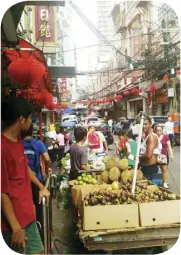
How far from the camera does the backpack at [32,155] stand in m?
3.86

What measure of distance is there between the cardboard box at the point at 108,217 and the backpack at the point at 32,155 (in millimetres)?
913

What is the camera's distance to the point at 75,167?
5.21 m

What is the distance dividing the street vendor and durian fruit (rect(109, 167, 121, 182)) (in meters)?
0.46

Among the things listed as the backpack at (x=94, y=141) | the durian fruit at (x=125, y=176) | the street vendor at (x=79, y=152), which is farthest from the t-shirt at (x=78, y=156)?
the backpack at (x=94, y=141)

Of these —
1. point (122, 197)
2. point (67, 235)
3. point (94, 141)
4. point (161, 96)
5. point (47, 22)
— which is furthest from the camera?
point (161, 96)

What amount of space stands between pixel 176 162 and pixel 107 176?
6.78 m

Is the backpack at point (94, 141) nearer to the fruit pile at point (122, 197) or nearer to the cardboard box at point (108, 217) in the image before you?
the fruit pile at point (122, 197)

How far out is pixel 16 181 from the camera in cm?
222

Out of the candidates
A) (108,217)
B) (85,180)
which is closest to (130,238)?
(108,217)

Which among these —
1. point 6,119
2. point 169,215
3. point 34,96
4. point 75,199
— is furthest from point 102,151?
point 6,119

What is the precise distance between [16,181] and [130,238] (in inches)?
62.2

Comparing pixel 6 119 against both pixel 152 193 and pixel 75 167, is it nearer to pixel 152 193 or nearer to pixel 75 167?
pixel 152 193

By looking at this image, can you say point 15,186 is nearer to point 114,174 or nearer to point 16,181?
point 16,181

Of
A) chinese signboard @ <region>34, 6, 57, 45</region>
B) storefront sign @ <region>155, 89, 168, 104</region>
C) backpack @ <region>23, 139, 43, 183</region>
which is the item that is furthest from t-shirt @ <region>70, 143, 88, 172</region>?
storefront sign @ <region>155, 89, 168, 104</region>
